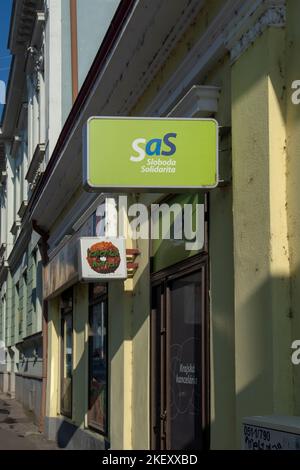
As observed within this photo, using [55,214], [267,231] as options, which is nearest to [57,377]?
[55,214]

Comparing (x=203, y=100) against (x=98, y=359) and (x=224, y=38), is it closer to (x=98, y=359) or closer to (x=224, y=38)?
(x=224, y=38)

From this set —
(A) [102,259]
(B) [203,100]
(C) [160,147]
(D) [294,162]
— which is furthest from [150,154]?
(A) [102,259]

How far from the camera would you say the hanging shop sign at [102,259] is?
350 inches

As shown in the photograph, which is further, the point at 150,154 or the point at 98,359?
the point at 98,359

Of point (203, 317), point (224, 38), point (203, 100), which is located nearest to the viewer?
point (224, 38)

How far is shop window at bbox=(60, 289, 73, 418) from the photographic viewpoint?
1352 centimetres

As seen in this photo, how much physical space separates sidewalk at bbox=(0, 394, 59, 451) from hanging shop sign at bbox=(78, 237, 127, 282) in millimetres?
4462

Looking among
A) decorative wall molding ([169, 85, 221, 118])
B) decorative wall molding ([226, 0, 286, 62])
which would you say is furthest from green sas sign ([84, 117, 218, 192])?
decorative wall molding ([226, 0, 286, 62])

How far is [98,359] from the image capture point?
35.9ft

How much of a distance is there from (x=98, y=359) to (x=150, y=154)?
218 inches

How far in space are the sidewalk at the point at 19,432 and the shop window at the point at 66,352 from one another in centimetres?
71

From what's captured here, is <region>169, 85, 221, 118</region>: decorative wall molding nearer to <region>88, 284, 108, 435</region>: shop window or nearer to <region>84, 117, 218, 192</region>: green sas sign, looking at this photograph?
<region>84, 117, 218, 192</region>: green sas sign

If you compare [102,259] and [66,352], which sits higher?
[102,259]
